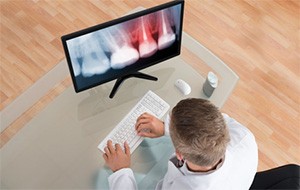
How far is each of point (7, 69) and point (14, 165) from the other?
1.20 meters

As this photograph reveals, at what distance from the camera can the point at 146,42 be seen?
1688mm

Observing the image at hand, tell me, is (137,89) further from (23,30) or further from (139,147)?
(23,30)

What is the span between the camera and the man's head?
1.22 metres

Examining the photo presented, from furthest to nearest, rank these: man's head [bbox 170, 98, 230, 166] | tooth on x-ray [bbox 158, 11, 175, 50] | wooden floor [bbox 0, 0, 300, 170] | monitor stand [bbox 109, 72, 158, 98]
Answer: wooden floor [bbox 0, 0, 300, 170]
monitor stand [bbox 109, 72, 158, 98]
tooth on x-ray [bbox 158, 11, 175, 50]
man's head [bbox 170, 98, 230, 166]

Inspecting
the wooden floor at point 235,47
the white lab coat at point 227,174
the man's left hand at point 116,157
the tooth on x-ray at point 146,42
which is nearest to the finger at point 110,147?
the man's left hand at point 116,157

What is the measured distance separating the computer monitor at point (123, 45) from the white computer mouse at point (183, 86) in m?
0.13

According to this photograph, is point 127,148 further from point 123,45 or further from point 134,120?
point 123,45

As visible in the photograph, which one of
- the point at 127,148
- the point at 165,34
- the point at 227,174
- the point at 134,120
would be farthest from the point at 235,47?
A: the point at 227,174

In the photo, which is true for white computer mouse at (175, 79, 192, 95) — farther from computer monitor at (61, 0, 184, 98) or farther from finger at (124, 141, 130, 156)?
finger at (124, 141, 130, 156)

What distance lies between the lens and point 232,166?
4.36 feet

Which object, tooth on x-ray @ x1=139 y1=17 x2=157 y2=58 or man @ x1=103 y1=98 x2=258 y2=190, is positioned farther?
tooth on x-ray @ x1=139 y1=17 x2=157 y2=58

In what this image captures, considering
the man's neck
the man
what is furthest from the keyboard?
the man's neck

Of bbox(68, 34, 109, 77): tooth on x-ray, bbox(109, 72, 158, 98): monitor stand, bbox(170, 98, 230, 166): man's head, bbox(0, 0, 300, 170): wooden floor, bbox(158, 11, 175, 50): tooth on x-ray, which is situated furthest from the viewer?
bbox(0, 0, 300, 170): wooden floor

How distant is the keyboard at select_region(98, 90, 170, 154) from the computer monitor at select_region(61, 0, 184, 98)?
0.15m
